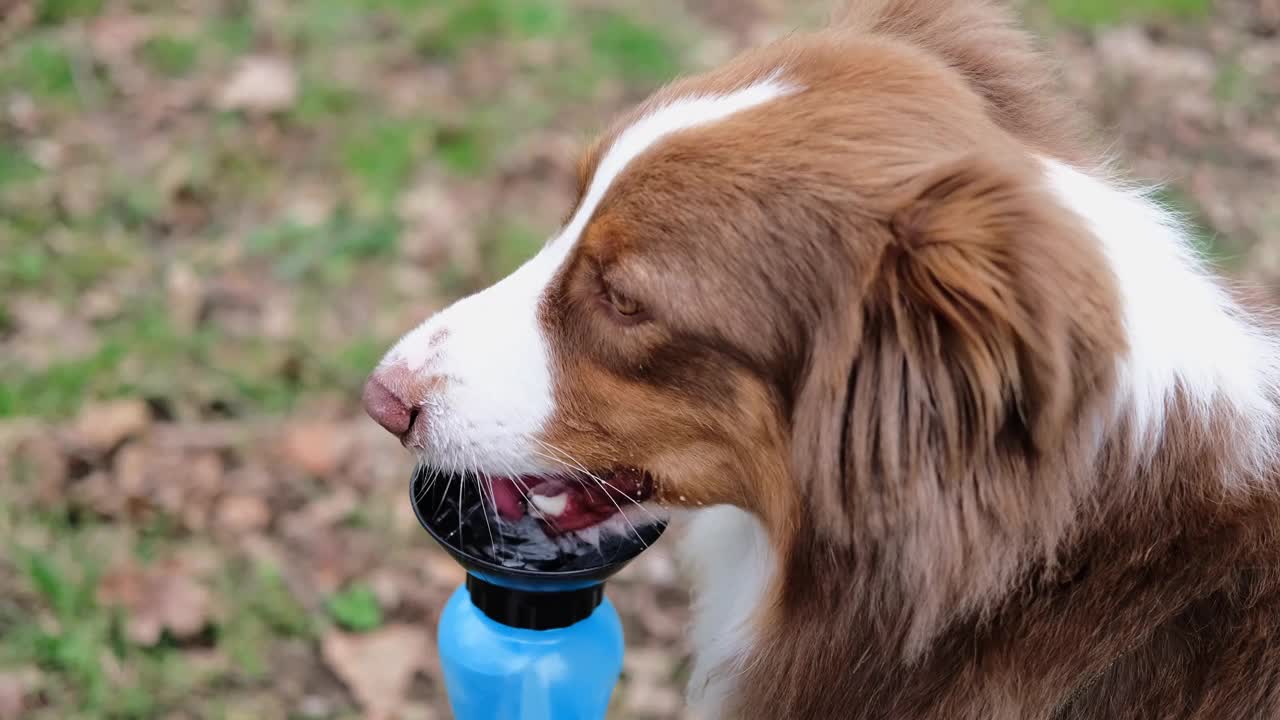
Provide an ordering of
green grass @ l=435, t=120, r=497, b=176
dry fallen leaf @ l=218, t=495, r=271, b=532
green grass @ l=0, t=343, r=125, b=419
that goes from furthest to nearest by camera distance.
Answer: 1. green grass @ l=435, t=120, r=497, b=176
2. green grass @ l=0, t=343, r=125, b=419
3. dry fallen leaf @ l=218, t=495, r=271, b=532

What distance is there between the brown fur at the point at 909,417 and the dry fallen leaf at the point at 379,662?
1249mm

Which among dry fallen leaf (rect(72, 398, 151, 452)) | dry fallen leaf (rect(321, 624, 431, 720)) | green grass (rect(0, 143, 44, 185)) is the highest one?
green grass (rect(0, 143, 44, 185))

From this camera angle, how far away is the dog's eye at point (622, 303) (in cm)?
208

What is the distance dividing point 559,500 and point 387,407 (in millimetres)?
370

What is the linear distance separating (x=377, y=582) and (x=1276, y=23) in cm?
570

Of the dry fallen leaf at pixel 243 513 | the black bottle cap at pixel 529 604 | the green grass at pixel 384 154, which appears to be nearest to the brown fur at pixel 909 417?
the black bottle cap at pixel 529 604

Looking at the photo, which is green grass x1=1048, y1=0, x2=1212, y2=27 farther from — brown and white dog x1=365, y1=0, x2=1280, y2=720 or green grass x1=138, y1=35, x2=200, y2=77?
brown and white dog x1=365, y1=0, x2=1280, y2=720

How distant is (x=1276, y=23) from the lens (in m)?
6.48

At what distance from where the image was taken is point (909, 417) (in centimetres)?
181

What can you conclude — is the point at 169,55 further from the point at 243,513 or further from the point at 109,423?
the point at 243,513

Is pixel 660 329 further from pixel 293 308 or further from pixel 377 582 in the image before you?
pixel 293 308

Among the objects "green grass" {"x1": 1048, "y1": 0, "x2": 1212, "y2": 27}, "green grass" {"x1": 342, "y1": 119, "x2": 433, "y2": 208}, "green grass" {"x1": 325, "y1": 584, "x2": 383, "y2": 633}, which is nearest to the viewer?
"green grass" {"x1": 325, "y1": 584, "x2": 383, "y2": 633}

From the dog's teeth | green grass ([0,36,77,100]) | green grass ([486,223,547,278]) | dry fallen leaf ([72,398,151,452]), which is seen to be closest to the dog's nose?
the dog's teeth

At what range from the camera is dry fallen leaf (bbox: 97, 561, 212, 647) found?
305 centimetres
